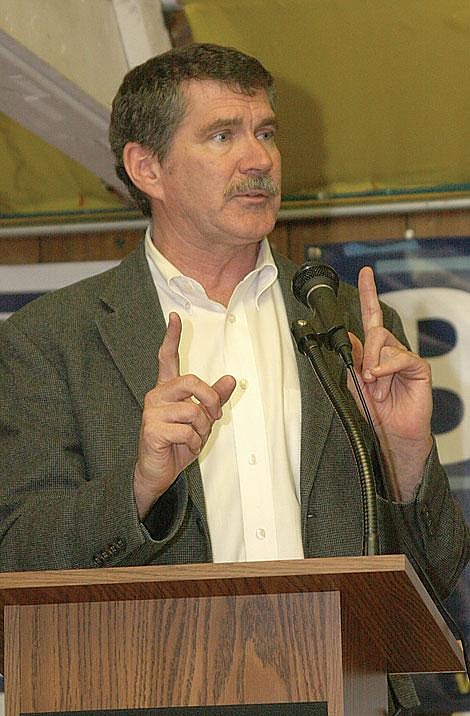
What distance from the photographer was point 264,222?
2.39 meters

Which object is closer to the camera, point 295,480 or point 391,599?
point 391,599

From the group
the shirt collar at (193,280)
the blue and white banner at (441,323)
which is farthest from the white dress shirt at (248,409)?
the blue and white banner at (441,323)

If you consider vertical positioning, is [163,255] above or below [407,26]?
below

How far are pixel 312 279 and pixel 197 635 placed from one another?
0.59 m

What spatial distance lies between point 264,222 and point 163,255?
26cm

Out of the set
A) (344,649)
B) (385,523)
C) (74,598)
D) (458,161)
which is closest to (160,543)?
(74,598)

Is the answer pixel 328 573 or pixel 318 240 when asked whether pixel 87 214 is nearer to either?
pixel 318 240

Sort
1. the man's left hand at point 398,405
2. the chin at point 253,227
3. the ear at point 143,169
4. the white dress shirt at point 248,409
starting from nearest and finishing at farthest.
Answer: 1. the man's left hand at point 398,405
2. the white dress shirt at point 248,409
3. the chin at point 253,227
4. the ear at point 143,169

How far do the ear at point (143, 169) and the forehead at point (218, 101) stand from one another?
150 millimetres

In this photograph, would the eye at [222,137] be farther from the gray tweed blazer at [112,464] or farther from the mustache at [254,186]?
the gray tweed blazer at [112,464]

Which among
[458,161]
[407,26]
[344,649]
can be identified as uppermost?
[407,26]

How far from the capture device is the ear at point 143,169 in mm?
2627

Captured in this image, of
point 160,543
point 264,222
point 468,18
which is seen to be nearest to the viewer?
point 160,543

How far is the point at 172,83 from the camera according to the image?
2.57m
